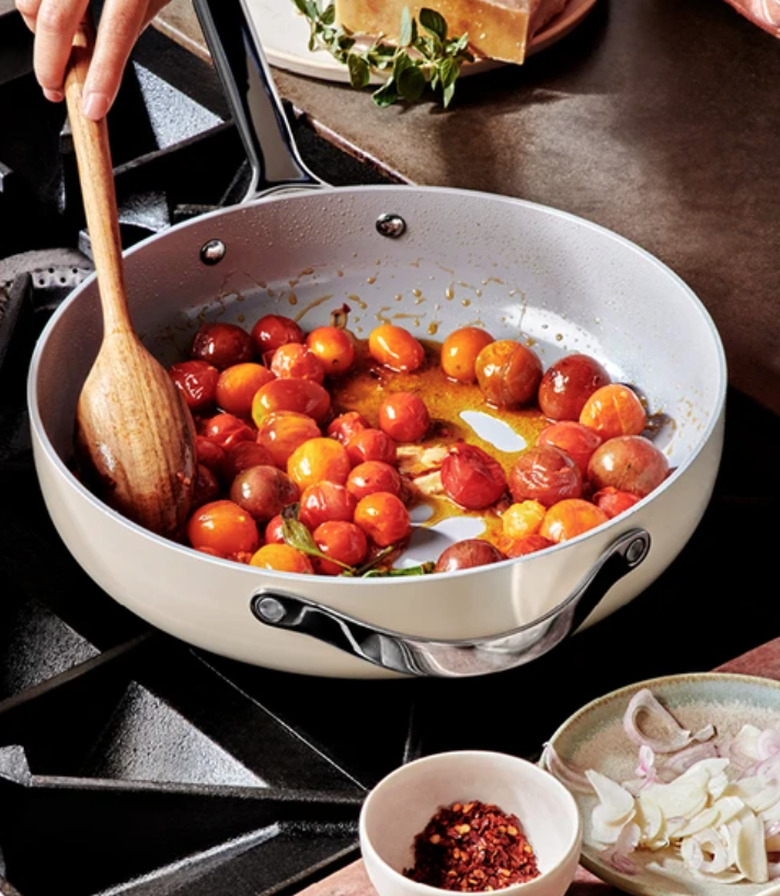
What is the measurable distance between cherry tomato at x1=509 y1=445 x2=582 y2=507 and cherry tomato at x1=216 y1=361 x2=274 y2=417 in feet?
0.87

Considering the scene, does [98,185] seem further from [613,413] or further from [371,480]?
[613,413]

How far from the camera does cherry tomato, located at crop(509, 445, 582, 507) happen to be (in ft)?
3.56

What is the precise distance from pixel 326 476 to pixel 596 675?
27 centimetres

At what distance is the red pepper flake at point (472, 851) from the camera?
0.78 meters

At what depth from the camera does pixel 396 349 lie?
1.28m

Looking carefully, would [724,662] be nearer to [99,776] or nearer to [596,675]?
[596,675]

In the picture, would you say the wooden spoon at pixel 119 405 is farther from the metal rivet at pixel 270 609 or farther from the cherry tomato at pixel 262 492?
the metal rivet at pixel 270 609

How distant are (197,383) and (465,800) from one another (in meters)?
0.54

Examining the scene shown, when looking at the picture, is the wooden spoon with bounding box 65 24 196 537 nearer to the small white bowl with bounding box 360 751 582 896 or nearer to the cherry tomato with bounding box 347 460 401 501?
the cherry tomato with bounding box 347 460 401 501

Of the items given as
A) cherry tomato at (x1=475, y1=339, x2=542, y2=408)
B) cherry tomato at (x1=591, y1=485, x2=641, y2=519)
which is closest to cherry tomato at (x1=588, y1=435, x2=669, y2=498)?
cherry tomato at (x1=591, y1=485, x2=641, y2=519)

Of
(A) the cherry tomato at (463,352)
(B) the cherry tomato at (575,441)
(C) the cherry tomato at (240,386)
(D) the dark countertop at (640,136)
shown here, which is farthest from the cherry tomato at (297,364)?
(D) the dark countertop at (640,136)

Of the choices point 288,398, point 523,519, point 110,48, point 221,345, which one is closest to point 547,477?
point 523,519

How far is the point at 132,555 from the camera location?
3.01ft

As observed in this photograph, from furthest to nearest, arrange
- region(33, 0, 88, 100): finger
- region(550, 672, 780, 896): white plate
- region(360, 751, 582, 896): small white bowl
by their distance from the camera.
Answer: region(33, 0, 88, 100): finger < region(550, 672, 780, 896): white plate < region(360, 751, 582, 896): small white bowl
